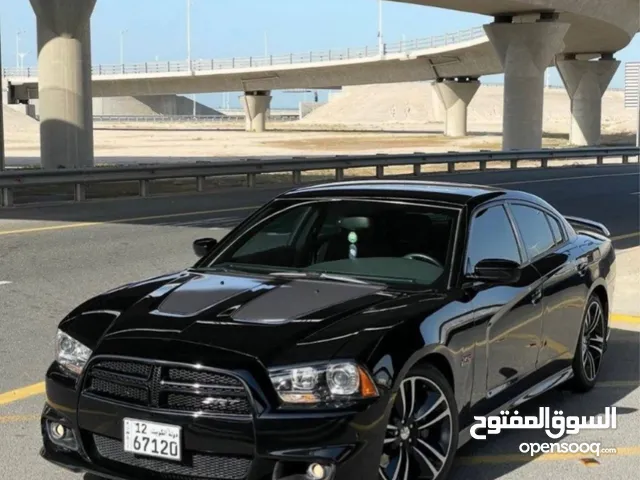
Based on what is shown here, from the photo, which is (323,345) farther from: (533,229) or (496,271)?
(533,229)

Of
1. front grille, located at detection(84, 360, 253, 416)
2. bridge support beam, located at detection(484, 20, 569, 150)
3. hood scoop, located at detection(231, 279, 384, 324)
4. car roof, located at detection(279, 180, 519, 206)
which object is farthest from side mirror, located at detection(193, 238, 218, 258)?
bridge support beam, located at detection(484, 20, 569, 150)

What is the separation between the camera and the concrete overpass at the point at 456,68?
26719mm

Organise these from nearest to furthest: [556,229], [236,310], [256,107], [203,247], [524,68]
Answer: [236,310], [203,247], [556,229], [524,68], [256,107]

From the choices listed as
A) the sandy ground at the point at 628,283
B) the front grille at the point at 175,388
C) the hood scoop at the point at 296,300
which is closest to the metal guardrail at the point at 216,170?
the sandy ground at the point at 628,283

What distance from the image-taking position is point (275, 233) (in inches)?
227

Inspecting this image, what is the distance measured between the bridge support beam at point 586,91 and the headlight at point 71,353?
5504 cm

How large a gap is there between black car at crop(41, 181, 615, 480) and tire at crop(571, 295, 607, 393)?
33cm

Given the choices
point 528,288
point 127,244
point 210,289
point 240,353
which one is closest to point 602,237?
point 528,288

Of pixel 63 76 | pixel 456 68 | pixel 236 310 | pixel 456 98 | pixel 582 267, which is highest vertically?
pixel 456 68

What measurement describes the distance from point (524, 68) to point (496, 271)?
3583cm

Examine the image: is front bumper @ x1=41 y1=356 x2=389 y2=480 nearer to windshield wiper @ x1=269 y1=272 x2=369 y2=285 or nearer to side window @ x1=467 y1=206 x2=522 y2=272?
windshield wiper @ x1=269 y1=272 x2=369 y2=285

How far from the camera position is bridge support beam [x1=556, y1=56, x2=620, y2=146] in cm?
5681

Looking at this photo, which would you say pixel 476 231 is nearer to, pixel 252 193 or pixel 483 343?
pixel 483 343

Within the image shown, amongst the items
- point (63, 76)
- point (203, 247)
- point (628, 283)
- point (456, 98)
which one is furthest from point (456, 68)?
point (203, 247)
